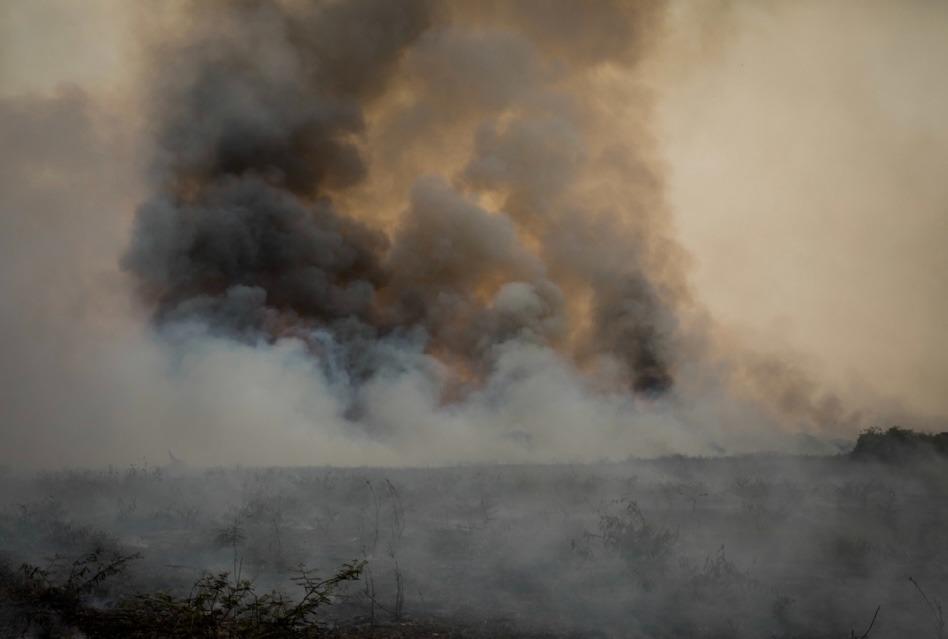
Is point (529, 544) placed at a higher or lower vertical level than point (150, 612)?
higher

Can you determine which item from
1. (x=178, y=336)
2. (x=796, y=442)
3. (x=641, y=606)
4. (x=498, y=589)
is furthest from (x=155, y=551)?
(x=796, y=442)

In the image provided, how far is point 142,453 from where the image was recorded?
2439 centimetres

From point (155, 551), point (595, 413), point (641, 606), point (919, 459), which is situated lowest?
point (641, 606)

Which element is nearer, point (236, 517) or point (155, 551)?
point (155, 551)

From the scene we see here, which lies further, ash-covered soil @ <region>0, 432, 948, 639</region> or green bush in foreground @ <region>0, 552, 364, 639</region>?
ash-covered soil @ <region>0, 432, 948, 639</region>

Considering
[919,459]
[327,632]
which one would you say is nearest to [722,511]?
[919,459]

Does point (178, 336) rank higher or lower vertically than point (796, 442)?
higher

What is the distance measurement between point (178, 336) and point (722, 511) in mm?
24912

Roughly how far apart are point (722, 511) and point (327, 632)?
9893 millimetres

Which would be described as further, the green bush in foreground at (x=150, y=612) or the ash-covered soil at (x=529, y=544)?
the ash-covered soil at (x=529, y=544)

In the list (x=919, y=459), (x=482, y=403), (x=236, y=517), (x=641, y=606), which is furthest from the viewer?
(x=482, y=403)

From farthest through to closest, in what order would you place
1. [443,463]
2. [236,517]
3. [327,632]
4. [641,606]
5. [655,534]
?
[443,463] → [236,517] → [655,534] → [641,606] → [327,632]

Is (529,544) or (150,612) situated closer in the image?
(150,612)

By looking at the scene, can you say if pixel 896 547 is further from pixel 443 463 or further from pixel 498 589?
pixel 443 463
